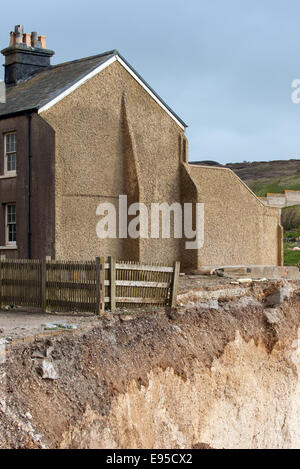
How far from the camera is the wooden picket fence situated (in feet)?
48.4

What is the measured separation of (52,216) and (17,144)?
11.1 ft

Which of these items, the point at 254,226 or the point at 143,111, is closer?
the point at 143,111

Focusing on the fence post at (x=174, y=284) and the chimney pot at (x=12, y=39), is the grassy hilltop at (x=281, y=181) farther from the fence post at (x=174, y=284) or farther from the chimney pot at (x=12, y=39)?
the fence post at (x=174, y=284)

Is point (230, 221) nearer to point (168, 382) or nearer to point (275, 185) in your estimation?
point (168, 382)

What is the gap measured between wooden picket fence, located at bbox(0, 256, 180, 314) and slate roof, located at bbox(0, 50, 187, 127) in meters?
9.39

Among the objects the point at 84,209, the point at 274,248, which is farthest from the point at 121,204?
the point at 274,248

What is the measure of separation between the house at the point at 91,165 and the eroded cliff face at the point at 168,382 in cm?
736

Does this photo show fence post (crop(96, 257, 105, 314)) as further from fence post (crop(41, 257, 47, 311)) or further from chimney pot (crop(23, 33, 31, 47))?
chimney pot (crop(23, 33, 31, 47))

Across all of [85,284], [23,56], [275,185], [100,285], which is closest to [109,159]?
[23,56]

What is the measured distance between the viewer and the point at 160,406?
13.3 m

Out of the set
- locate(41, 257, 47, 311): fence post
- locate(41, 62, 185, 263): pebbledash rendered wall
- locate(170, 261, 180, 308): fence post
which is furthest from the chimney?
locate(170, 261, 180, 308): fence post

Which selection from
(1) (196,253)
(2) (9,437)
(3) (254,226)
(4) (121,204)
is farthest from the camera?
(3) (254,226)
